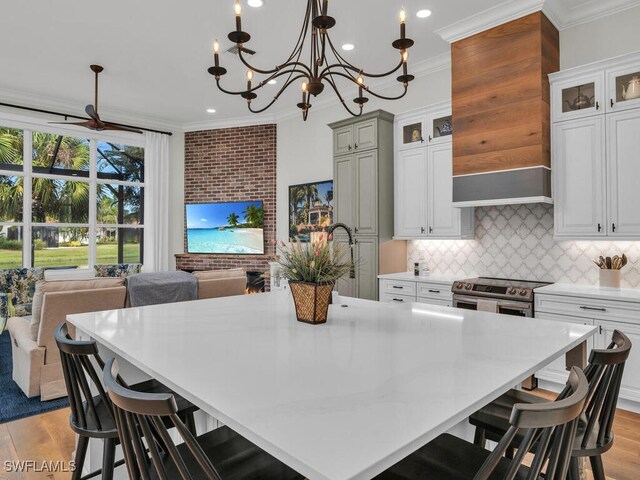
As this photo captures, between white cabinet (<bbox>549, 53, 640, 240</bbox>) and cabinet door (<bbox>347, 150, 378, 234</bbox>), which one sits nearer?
white cabinet (<bbox>549, 53, 640, 240</bbox>)

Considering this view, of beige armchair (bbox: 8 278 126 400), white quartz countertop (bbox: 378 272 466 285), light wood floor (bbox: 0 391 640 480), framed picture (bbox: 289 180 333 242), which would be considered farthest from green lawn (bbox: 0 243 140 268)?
white quartz countertop (bbox: 378 272 466 285)

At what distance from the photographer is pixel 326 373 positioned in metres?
1.12

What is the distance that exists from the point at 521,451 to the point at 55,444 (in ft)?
8.86

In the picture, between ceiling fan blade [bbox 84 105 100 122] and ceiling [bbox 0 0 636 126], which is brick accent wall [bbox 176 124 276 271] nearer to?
ceiling [bbox 0 0 636 126]

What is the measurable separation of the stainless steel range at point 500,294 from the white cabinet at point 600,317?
0.09 meters

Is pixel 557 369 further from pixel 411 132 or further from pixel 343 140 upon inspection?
pixel 343 140

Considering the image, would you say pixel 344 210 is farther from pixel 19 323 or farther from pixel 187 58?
pixel 19 323

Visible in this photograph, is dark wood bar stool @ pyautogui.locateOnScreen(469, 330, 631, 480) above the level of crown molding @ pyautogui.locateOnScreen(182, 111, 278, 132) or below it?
below

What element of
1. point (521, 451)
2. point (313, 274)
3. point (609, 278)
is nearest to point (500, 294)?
point (609, 278)

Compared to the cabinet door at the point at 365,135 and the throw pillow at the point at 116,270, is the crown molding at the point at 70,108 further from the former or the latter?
the cabinet door at the point at 365,135

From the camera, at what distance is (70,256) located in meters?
6.15

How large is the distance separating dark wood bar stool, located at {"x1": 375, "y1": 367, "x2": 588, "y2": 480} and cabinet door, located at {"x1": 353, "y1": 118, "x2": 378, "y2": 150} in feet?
11.5

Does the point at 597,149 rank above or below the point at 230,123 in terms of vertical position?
below

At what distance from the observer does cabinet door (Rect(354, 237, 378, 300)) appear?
14.4 feet
